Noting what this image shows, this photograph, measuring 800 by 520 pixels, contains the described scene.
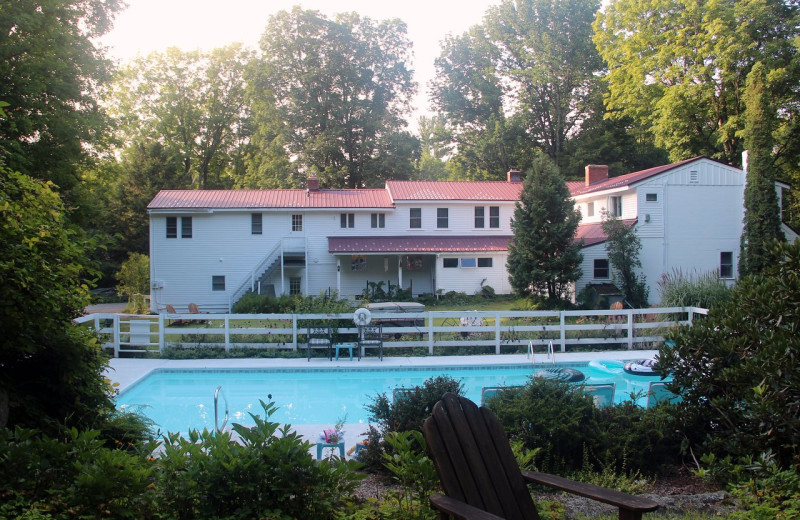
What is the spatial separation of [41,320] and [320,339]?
37.4 feet

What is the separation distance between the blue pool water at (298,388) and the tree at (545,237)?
10608 mm

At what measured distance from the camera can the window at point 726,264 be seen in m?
29.5

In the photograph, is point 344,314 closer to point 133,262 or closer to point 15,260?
point 15,260

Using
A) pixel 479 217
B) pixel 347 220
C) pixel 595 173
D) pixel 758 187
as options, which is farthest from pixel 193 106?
pixel 758 187

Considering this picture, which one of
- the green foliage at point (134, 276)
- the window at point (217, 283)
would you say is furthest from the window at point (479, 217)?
the green foliage at point (134, 276)

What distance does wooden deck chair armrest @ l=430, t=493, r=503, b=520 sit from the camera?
3076 mm

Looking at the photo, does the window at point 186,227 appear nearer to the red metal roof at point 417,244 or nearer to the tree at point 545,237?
the red metal roof at point 417,244

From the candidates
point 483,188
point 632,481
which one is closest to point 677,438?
point 632,481

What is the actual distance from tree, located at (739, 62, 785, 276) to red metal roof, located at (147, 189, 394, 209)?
1689 centimetres

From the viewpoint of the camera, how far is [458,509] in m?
3.16

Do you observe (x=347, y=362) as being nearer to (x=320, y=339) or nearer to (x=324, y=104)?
(x=320, y=339)

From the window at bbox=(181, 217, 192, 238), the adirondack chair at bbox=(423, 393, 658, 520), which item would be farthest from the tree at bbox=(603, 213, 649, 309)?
the adirondack chair at bbox=(423, 393, 658, 520)

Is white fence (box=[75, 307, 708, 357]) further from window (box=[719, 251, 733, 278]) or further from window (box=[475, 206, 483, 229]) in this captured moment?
window (box=[475, 206, 483, 229])

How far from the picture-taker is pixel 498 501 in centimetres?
364
